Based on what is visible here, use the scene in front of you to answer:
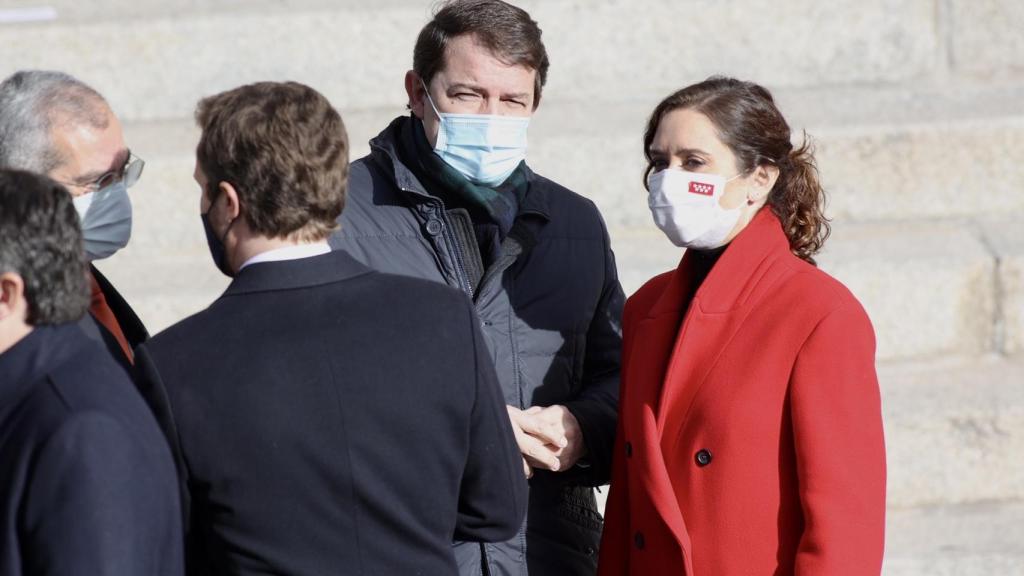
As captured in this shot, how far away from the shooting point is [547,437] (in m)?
2.82

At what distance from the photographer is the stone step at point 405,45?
527cm

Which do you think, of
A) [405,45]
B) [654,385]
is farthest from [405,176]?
[405,45]

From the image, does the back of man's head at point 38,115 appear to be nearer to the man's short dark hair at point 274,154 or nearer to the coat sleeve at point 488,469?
the man's short dark hair at point 274,154

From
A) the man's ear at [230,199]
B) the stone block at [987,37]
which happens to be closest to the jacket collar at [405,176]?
the man's ear at [230,199]

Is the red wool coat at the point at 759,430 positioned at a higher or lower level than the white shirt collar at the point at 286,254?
lower

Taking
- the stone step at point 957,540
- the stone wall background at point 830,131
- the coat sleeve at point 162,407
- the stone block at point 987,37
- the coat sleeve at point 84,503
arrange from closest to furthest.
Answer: the coat sleeve at point 84,503 < the coat sleeve at point 162,407 < the stone step at point 957,540 < the stone wall background at point 830,131 < the stone block at point 987,37

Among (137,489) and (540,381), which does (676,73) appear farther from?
(137,489)

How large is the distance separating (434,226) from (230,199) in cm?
86

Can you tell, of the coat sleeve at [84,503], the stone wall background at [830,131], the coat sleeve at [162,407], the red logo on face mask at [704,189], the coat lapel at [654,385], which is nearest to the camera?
the coat sleeve at [84,503]

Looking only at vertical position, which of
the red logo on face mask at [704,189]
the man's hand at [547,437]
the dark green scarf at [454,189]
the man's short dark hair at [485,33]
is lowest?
the man's hand at [547,437]

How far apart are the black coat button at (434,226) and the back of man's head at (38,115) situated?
718 millimetres

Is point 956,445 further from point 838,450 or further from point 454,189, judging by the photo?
point 454,189

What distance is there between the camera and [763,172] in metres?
2.81

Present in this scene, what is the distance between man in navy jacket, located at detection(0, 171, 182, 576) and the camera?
1.83 meters
